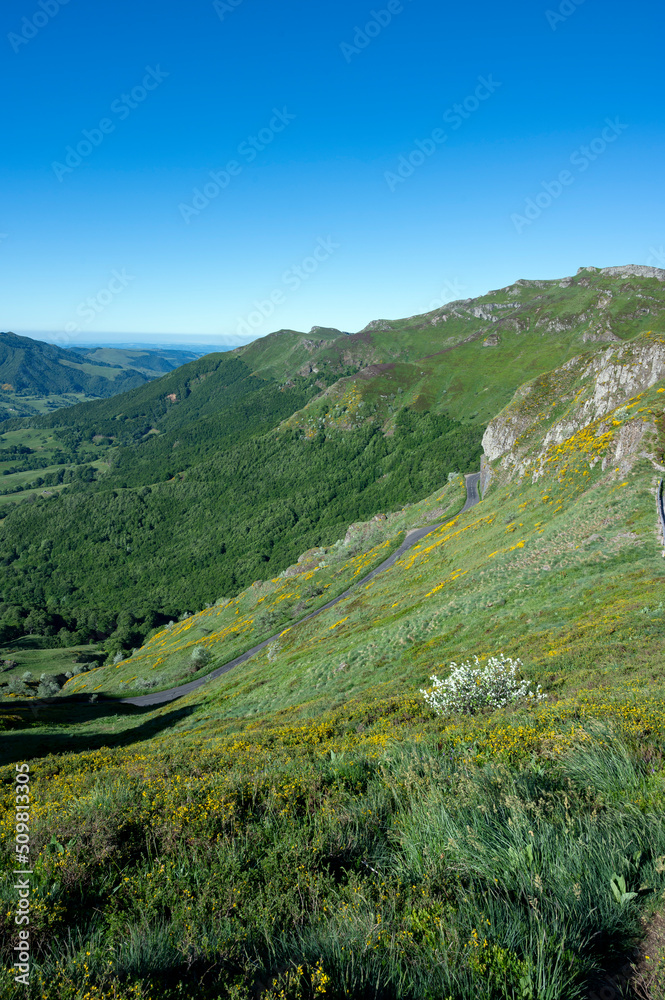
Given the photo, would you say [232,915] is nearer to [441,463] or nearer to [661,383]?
[661,383]

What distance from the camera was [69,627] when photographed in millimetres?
150875

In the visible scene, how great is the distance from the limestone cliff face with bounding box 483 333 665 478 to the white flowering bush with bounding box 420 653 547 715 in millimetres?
30138

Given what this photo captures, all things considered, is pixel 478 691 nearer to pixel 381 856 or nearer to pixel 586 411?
pixel 381 856

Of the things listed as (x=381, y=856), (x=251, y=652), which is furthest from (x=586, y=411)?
(x=381, y=856)

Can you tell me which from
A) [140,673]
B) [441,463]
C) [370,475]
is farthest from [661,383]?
[370,475]

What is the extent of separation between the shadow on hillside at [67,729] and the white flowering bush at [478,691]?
892 inches

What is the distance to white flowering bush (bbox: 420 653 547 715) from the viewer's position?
13430 mm

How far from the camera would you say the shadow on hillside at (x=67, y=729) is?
89.9ft

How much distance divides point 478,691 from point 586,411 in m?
53.0

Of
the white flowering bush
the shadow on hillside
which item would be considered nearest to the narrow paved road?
the shadow on hillside

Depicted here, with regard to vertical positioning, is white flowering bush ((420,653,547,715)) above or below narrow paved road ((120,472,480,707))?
above

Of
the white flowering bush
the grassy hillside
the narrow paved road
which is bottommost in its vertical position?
the narrow paved road

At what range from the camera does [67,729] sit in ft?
122

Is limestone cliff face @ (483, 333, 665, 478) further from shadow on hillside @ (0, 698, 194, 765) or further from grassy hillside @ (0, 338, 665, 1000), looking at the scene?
shadow on hillside @ (0, 698, 194, 765)
